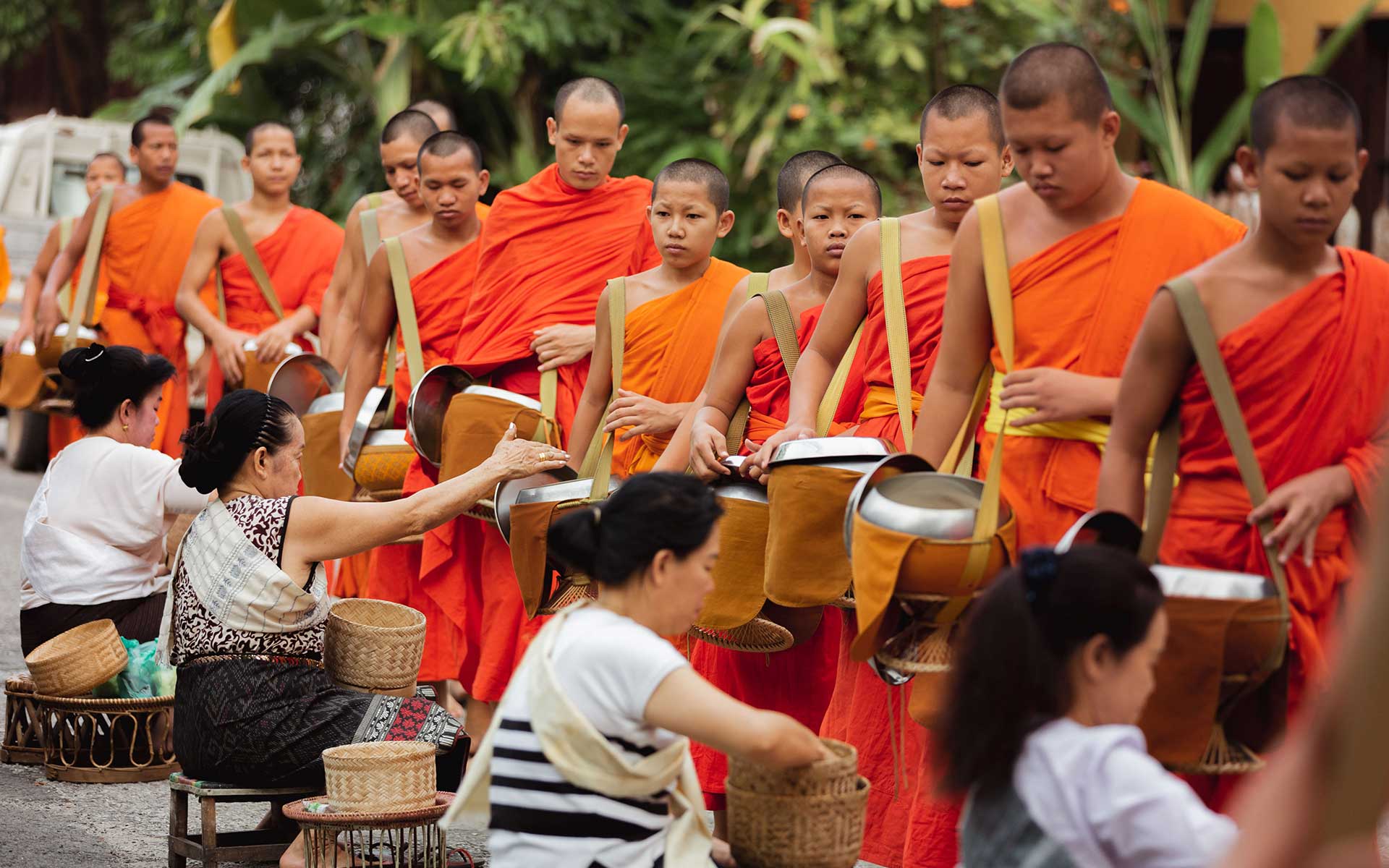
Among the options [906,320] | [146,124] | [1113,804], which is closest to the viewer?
[1113,804]

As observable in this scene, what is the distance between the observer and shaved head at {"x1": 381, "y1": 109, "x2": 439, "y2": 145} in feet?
24.7

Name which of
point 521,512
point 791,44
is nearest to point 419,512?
point 521,512

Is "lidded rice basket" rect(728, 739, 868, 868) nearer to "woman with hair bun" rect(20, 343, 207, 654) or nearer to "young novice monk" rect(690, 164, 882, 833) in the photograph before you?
"young novice monk" rect(690, 164, 882, 833)

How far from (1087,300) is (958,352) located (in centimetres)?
31

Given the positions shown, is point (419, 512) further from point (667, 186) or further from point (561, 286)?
point (561, 286)

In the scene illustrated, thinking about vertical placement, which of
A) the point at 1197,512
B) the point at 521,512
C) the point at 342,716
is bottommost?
the point at 342,716

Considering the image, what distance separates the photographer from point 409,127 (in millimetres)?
7566

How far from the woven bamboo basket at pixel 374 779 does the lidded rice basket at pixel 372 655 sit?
51cm

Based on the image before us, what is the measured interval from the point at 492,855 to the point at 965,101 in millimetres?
2302

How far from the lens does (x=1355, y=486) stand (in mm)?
3133

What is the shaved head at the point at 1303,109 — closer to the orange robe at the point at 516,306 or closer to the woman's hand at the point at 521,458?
the woman's hand at the point at 521,458

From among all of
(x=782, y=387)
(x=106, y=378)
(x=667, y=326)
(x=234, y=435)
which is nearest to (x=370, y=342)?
(x=106, y=378)

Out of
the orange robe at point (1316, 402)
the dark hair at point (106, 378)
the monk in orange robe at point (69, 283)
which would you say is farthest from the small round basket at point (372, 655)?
the monk in orange robe at point (69, 283)

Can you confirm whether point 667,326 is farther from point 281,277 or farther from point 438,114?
point 281,277
